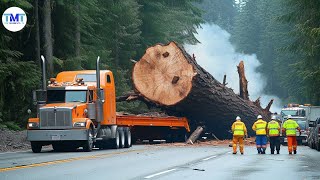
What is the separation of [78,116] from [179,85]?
26.4ft

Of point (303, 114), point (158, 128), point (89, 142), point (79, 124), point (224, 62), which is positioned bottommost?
point (89, 142)

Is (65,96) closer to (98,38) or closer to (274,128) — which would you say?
(274,128)

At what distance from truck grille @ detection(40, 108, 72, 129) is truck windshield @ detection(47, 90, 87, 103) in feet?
3.41

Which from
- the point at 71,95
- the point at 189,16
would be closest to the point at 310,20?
the point at 71,95

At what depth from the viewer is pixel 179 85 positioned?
3691 cm

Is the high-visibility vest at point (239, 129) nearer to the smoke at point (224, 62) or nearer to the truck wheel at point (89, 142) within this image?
the truck wheel at point (89, 142)

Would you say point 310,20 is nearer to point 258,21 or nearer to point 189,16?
point 189,16

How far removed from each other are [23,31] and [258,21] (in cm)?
9479

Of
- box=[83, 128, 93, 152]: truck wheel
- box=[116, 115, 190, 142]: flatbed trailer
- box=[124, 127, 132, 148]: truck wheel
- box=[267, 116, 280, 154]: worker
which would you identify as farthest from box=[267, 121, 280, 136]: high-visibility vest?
box=[83, 128, 93, 152]: truck wheel

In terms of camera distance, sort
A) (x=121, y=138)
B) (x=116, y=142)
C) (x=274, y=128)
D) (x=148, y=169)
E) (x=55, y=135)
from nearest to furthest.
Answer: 1. (x=148, y=169)
2. (x=55, y=135)
3. (x=274, y=128)
4. (x=116, y=142)
5. (x=121, y=138)

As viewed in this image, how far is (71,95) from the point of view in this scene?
30.7 metres

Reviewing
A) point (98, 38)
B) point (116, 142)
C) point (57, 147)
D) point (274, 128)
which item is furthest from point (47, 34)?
point (274, 128)

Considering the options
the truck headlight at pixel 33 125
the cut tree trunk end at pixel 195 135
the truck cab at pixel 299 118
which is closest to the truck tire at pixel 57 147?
the truck headlight at pixel 33 125

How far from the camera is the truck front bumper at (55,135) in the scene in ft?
95.8
